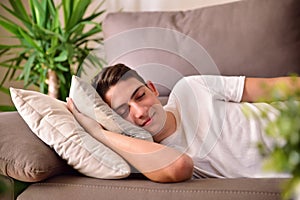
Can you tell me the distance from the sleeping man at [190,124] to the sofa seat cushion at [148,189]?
0.06m

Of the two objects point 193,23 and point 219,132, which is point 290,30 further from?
point 219,132

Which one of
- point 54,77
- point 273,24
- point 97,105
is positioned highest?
point 273,24

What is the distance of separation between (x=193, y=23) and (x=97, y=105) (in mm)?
610

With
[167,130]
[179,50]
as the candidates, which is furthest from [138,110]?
[179,50]

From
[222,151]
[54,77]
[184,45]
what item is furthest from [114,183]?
[54,77]

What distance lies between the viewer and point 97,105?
141cm

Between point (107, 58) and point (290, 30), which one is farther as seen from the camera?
point (107, 58)

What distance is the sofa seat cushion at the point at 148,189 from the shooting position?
3.81 feet

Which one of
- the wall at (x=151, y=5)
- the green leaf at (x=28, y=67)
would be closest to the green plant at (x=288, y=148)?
the green leaf at (x=28, y=67)

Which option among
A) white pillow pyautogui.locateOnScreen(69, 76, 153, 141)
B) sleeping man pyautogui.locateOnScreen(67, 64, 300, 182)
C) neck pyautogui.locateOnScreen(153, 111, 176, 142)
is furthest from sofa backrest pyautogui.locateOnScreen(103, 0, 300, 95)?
white pillow pyautogui.locateOnScreen(69, 76, 153, 141)

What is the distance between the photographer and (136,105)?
1.43 meters

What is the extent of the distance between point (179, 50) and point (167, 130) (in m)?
0.42

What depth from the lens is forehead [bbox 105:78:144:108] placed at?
1.44 metres

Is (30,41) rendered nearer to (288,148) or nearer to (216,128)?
(216,128)
